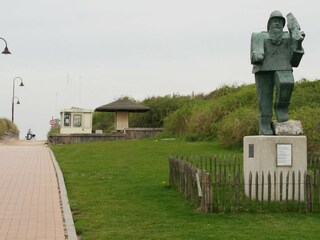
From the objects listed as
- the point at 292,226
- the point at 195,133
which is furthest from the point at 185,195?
the point at 195,133

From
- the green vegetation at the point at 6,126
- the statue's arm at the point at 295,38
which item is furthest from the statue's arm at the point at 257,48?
the green vegetation at the point at 6,126

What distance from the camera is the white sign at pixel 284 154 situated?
10797 millimetres

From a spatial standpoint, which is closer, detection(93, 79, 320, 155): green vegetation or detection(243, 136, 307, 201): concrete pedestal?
detection(243, 136, 307, 201): concrete pedestal

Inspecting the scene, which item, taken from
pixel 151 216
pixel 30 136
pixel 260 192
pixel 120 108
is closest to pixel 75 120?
pixel 120 108

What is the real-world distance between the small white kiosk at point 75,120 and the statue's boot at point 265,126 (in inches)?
1457

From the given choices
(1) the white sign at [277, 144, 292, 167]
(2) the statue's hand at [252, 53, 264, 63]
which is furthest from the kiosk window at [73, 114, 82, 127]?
(1) the white sign at [277, 144, 292, 167]

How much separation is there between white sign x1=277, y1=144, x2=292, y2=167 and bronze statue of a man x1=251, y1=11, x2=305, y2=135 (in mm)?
660

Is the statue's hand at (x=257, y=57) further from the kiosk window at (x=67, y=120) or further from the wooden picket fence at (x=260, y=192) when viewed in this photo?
the kiosk window at (x=67, y=120)

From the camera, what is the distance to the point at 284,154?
426 inches

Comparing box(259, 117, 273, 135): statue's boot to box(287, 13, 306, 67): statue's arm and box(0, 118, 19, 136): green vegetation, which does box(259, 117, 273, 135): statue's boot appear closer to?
box(287, 13, 306, 67): statue's arm

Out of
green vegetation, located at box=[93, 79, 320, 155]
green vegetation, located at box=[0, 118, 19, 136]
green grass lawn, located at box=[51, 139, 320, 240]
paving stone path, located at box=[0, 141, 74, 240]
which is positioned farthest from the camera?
green vegetation, located at box=[0, 118, 19, 136]

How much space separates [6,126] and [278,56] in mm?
45173

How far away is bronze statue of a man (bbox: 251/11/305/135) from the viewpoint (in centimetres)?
1116

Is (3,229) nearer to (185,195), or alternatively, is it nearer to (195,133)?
(185,195)
